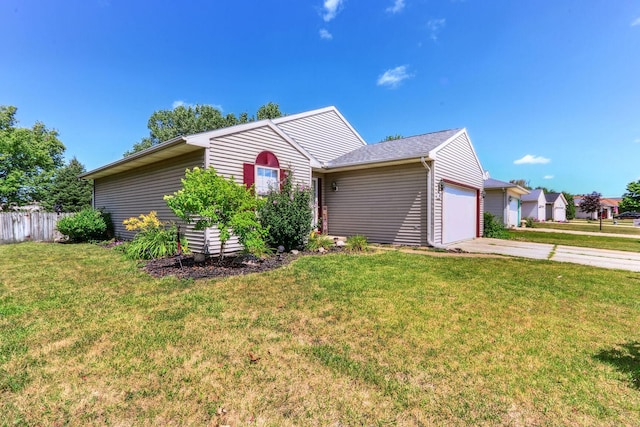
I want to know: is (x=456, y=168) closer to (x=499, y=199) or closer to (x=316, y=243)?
(x=316, y=243)

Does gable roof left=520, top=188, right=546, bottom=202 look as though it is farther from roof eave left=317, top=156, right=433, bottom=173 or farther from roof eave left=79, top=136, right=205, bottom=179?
Result: roof eave left=79, top=136, right=205, bottom=179

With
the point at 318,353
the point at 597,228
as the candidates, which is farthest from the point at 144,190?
the point at 597,228

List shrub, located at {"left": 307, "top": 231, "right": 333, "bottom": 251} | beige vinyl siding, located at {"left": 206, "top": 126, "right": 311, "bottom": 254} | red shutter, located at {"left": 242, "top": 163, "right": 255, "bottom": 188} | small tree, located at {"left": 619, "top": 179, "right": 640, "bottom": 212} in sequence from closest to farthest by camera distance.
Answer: beige vinyl siding, located at {"left": 206, "top": 126, "right": 311, "bottom": 254} < red shutter, located at {"left": 242, "top": 163, "right": 255, "bottom": 188} < shrub, located at {"left": 307, "top": 231, "right": 333, "bottom": 251} < small tree, located at {"left": 619, "top": 179, "right": 640, "bottom": 212}

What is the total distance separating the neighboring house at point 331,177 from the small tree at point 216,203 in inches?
67.8

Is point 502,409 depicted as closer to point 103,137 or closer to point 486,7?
point 486,7

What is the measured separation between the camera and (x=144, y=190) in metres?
10.3

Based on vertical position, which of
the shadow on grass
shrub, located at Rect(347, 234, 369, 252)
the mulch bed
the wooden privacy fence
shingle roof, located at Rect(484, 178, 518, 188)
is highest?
shingle roof, located at Rect(484, 178, 518, 188)

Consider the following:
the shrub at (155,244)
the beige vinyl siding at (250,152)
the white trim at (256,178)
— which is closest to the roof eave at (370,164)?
the beige vinyl siding at (250,152)

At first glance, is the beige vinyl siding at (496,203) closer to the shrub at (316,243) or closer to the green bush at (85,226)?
the shrub at (316,243)

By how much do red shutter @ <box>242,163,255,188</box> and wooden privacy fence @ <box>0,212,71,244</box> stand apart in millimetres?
11721

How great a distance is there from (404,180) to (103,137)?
1156 inches

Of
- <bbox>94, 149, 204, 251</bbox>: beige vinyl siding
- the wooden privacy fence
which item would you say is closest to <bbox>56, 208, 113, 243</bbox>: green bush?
<bbox>94, 149, 204, 251</bbox>: beige vinyl siding

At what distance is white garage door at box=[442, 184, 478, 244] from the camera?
1059 cm

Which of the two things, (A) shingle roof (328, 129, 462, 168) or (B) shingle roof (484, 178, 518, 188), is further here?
(B) shingle roof (484, 178, 518, 188)
